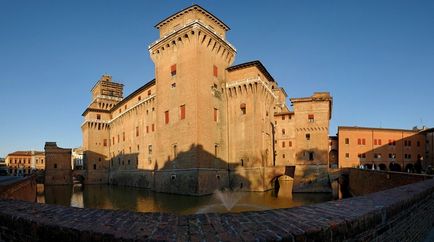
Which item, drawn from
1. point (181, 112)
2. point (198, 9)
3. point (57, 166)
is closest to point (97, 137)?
point (57, 166)

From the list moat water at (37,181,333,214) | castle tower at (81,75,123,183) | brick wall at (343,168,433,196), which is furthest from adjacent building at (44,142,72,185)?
brick wall at (343,168,433,196)

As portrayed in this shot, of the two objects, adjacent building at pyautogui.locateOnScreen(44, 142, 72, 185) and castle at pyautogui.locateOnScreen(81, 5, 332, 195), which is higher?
castle at pyautogui.locateOnScreen(81, 5, 332, 195)

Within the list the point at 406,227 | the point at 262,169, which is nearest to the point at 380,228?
the point at 406,227

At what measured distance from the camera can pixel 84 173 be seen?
178ft

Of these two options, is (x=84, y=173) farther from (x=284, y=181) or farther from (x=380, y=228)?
(x=380, y=228)

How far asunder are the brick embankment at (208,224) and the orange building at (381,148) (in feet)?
150

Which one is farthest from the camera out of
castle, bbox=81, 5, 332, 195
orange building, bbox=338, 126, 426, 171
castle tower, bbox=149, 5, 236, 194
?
orange building, bbox=338, 126, 426, 171

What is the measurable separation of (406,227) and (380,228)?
1940 millimetres

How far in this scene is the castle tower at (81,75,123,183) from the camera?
53.9 metres

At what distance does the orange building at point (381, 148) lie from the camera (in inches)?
1842

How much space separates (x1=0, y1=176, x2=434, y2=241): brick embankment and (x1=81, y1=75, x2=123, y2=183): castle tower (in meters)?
53.0

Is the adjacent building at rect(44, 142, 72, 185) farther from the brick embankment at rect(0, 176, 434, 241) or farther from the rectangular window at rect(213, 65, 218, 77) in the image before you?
the brick embankment at rect(0, 176, 434, 241)

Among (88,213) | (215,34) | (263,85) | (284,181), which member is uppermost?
(215,34)

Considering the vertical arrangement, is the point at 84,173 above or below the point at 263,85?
below
